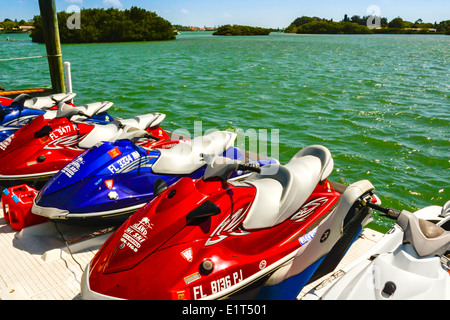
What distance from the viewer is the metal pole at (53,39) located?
776cm

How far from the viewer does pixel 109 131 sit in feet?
15.0

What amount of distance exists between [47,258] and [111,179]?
2.79 feet

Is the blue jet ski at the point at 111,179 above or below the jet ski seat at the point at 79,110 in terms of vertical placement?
below

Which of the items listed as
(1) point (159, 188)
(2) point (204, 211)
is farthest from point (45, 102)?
(2) point (204, 211)

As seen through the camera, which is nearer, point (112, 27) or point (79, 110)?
point (79, 110)

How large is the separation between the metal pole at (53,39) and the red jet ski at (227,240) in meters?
6.57

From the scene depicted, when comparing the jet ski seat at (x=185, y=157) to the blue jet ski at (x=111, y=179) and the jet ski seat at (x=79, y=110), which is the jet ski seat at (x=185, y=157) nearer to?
the blue jet ski at (x=111, y=179)

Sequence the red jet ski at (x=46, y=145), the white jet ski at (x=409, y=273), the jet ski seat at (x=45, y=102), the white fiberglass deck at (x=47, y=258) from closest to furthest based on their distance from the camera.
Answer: the white jet ski at (x=409, y=273) → the white fiberglass deck at (x=47, y=258) → the red jet ski at (x=46, y=145) → the jet ski seat at (x=45, y=102)

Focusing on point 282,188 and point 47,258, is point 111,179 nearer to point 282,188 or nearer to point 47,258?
point 47,258

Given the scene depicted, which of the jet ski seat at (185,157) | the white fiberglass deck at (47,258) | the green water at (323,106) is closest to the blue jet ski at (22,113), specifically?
the white fiberglass deck at (47,258)

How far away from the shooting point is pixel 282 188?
2.89m

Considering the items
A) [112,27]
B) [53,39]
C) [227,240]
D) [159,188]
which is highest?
[112,27]

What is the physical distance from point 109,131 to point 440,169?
20.9 ft
